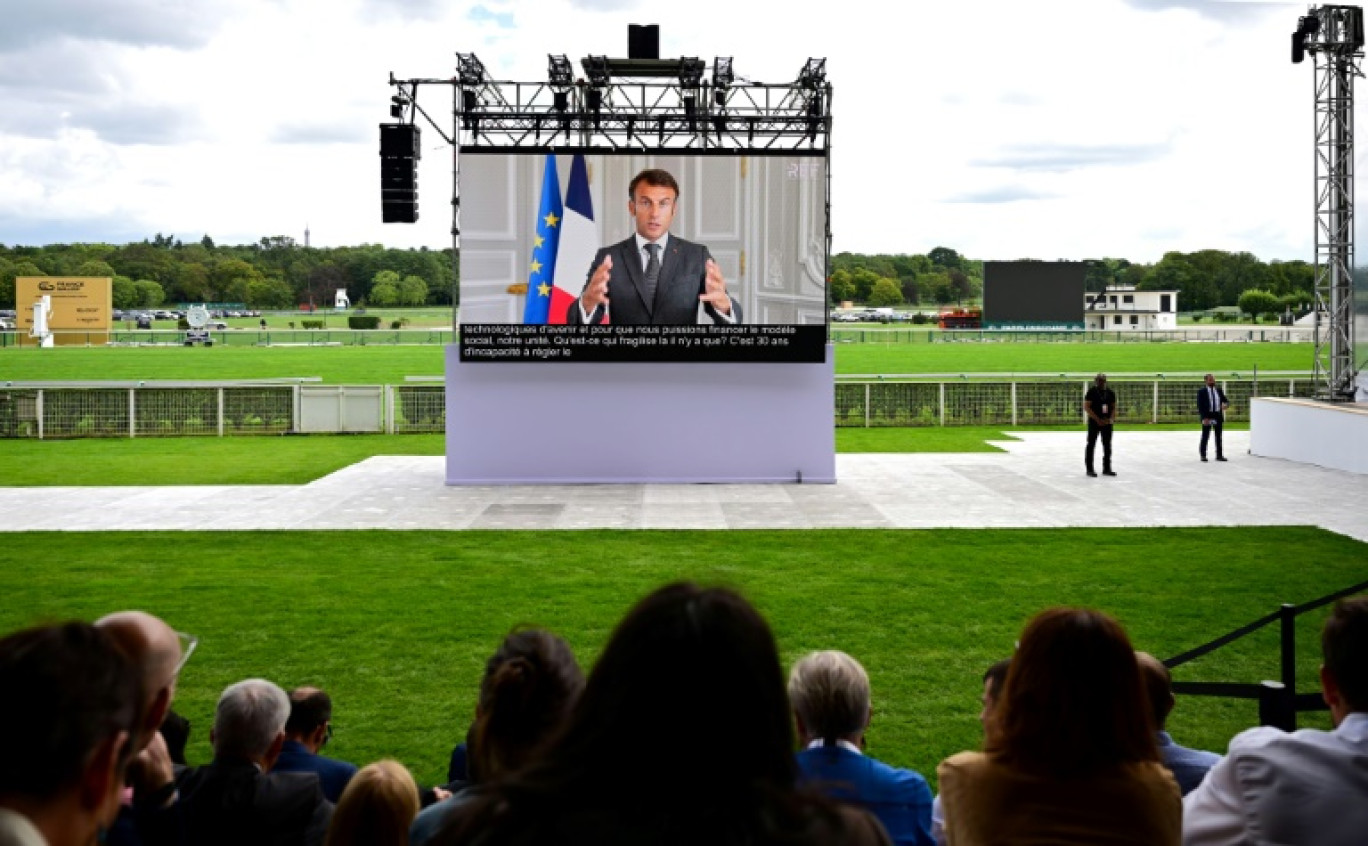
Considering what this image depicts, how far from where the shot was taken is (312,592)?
11891mm

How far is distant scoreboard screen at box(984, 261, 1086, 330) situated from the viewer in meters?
71.8

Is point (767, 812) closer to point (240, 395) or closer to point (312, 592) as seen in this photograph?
point (312, 592)

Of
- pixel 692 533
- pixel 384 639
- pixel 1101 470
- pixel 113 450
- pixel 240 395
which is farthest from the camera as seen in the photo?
pixel 240 395

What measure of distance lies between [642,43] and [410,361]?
3418cm

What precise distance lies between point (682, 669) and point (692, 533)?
13478mm

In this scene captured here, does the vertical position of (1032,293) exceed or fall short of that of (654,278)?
it exceeds it

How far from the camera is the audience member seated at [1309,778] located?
3.10m

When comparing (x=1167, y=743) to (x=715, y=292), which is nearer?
(x=1167, y=743)

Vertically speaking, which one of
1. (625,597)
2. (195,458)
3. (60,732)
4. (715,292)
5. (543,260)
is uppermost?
(543,260)

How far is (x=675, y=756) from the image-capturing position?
177cm

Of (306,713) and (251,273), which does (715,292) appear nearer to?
(306,713)

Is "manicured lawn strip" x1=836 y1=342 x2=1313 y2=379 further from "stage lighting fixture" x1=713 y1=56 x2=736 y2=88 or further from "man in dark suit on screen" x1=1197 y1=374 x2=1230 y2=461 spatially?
"stage lighting fixture" x1=713 y1=56 x2=736 y2=88

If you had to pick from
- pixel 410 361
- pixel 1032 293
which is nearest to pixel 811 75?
pixel 410 361

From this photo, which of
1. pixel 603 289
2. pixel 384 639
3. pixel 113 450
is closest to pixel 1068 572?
pixel 384 639
